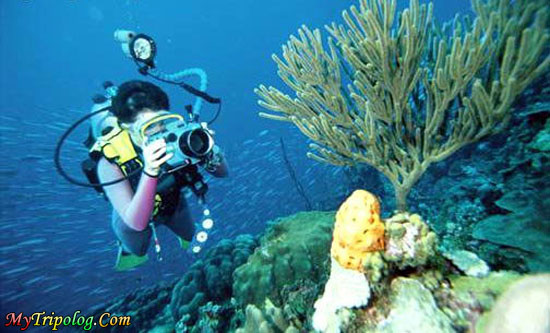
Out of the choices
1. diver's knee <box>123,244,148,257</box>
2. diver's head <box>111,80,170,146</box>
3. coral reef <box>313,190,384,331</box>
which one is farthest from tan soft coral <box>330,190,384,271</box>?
diver's knee <box>123,244,148,257</box>

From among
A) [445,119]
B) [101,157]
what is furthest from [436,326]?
[101,157]

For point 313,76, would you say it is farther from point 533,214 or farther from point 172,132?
point 533,214

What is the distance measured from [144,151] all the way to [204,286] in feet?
10.4

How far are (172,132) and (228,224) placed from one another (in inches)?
767

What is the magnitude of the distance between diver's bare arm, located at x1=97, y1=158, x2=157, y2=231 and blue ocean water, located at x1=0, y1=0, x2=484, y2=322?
6.95 meters

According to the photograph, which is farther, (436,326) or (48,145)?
(48,145)

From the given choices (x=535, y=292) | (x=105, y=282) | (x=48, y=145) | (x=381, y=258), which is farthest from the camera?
(x=48, y=145)

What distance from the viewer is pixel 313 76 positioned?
351 centimetres

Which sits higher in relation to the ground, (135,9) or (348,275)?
(135,9)

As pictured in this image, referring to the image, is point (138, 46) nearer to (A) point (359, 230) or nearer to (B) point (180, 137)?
(B) point (180, 137)

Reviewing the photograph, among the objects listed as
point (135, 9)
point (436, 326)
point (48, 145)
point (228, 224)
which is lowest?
point (228, 224)

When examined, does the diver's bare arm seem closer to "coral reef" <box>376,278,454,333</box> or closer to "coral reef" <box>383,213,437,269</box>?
"coral reef" <box>383,213,437,269</box>

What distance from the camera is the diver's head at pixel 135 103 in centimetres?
359

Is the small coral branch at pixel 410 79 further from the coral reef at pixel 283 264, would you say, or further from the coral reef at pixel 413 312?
the coral reef at pixel 413 312
